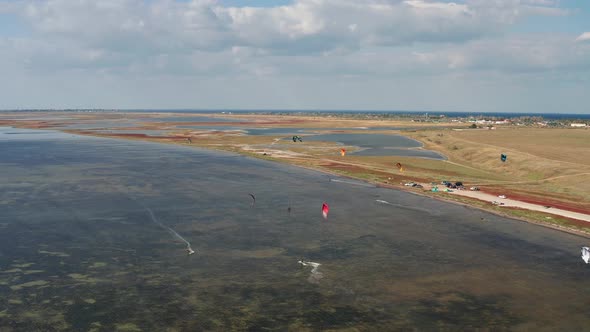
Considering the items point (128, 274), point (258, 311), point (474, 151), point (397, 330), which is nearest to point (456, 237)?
point (397, 330)

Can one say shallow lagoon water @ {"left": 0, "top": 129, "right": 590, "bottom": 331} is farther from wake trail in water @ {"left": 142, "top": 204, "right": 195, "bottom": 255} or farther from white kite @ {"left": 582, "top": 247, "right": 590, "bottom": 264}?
white kite @ {"left": 582, "top": 247, "right": 590, "bottom": 264}

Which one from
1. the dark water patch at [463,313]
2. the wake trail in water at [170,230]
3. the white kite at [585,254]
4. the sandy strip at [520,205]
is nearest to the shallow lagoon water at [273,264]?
the dark water patch at [463,313]

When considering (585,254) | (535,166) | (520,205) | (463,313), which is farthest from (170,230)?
(535,166)

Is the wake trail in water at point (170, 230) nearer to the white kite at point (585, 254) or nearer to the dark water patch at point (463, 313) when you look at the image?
the dark water patch at point (463, 313)

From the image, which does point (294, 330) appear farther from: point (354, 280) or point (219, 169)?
point (219, 169)

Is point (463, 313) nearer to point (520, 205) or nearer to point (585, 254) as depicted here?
point (585, 254)

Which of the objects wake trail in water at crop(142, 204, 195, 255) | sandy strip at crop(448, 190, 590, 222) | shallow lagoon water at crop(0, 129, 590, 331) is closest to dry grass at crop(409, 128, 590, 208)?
sandy strip at crop(448, 190, 590, 222)

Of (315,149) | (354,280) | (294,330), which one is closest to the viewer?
(294,330)

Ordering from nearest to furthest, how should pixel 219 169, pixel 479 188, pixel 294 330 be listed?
pixel 294 330 → pixel 479 188 → pixel 219 169
